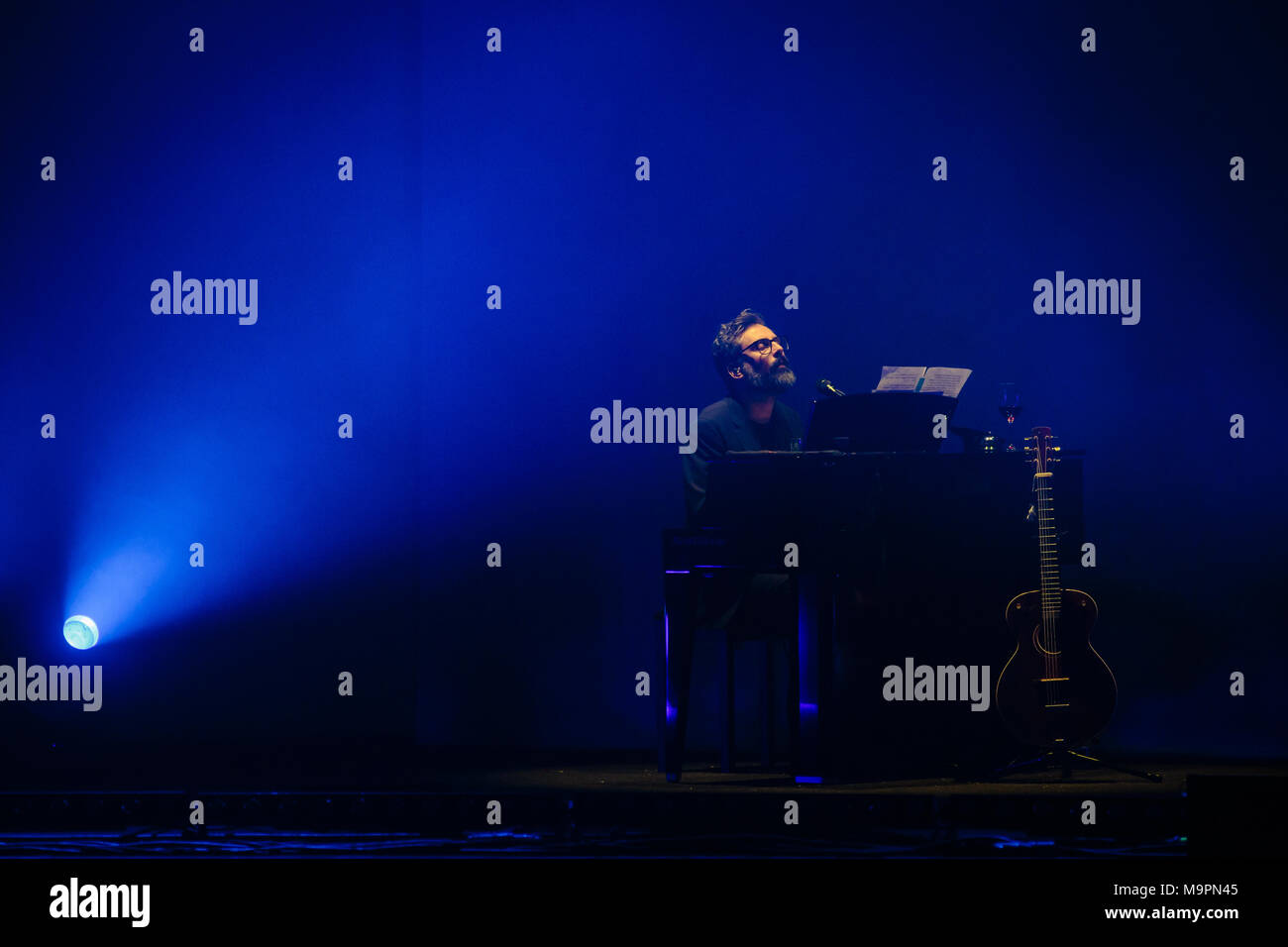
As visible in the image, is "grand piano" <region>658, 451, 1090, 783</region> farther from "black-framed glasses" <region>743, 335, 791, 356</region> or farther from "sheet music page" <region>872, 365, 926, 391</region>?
"black-framed glasses" <region>743, 335, 791, 356</region>

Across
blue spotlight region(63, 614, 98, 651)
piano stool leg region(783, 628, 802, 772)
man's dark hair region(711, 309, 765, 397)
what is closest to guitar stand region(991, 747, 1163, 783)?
piano stool leg region(783, 628, 802, 772)

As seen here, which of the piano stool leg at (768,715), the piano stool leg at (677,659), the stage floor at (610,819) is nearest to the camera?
the stage floor at (610,819)

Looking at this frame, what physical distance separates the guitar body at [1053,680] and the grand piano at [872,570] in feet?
0.42

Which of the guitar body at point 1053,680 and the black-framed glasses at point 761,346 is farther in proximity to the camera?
the black-framed glasses at point 761,346

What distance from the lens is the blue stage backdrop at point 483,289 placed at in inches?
239

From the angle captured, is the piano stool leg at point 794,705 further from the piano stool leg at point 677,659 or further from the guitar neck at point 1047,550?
the guitar neck at point 1047,550

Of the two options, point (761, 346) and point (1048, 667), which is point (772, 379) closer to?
point (761, 346)

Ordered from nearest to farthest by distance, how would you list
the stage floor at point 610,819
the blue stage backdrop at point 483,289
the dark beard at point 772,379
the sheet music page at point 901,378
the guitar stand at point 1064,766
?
the stage floor at point 610,819, the guitar stand at point 1064,766, the sheet music page at point 901,378, the dark beard at point 772,379, the blue stage backdrop at point 483,289

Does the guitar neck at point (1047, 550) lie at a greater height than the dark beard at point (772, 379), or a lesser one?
lesser

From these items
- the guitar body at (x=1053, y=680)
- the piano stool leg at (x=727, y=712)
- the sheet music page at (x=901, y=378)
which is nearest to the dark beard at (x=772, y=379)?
the sheet music page at (x=901, y=378)

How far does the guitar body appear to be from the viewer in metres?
4.61

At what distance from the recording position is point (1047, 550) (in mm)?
4641

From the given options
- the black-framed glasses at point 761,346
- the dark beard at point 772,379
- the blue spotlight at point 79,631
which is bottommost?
the blue spotlight at point 79,631

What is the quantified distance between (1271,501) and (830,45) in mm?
2854
